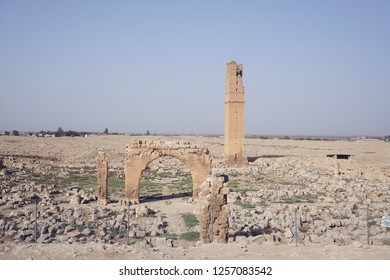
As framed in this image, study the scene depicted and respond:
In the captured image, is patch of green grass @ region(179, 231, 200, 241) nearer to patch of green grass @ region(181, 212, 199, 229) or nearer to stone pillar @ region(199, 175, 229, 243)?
patch of green grass @ region(181, 212, 199, 229)

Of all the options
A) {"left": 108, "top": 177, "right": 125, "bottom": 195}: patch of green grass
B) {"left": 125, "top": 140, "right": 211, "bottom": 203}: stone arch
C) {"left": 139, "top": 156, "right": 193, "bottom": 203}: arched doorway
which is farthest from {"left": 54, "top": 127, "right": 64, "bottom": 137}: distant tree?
→ {"left": 125, "top": 140, "right": 211, "bottom": 203}: stone arch

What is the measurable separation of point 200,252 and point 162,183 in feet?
54.6

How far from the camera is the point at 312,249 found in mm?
9234

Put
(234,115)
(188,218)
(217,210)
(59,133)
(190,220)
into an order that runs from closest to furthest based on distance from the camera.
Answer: (217,210), (190,220), (188,218), (234,115), (59,133)

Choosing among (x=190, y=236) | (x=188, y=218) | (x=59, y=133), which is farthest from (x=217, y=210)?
(x=59, y=133)

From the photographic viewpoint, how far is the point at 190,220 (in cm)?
1538

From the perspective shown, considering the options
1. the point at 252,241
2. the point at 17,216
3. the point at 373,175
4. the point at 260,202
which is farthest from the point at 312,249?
the point at 373,175

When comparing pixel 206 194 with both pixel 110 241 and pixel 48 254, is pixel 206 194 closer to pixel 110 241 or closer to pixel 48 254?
pixel 110 241

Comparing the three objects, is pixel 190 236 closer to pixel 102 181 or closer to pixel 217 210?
pixel 217 210

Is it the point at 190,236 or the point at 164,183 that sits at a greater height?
the point at 164,183

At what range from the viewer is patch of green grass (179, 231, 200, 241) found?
1258cm

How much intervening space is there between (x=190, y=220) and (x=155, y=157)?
514 centimetres

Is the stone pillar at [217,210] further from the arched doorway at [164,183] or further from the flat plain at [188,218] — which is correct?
the arched doorway at [164,183]

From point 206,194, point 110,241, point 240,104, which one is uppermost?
point 240,104
